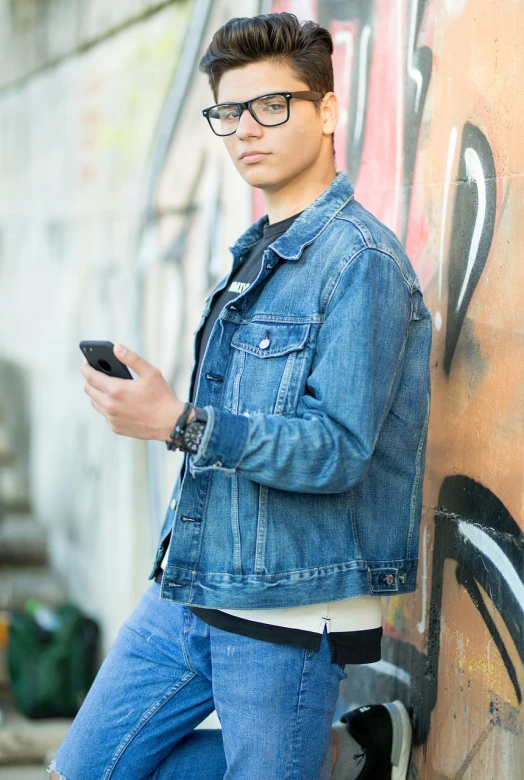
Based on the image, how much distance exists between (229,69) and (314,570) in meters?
1.12

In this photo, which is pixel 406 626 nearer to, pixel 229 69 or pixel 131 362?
pixel 131 362

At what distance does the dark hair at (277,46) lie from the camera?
84.1 inches

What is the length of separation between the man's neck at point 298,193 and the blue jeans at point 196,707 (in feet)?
3.12

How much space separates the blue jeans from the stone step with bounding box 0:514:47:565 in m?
3.84

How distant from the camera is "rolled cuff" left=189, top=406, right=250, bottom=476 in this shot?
1.80 metres

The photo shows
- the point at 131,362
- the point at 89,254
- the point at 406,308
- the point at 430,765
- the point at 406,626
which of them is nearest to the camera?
the point at 131,362

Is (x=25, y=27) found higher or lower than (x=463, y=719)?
higher

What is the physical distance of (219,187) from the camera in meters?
4.05

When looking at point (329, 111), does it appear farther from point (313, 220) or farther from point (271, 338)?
point (271, 338)

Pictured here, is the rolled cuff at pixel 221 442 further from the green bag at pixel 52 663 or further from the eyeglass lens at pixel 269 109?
the green bag at pixel 52 663

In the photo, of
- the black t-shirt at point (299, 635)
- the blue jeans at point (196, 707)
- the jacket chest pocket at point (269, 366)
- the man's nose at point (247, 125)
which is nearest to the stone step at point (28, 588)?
the blue jeans at point (196, 707)

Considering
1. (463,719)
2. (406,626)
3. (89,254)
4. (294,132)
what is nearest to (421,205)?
(294,132)

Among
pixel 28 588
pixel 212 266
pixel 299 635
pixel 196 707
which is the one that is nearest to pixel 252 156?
pixel 299 635

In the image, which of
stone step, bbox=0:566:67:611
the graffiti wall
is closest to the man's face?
the graffiti wall
